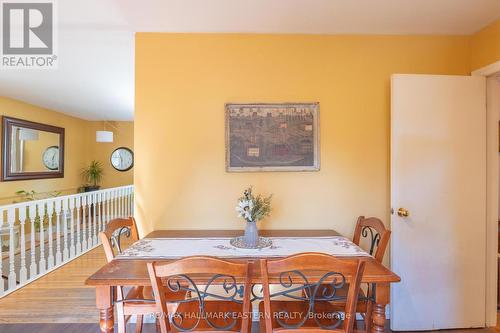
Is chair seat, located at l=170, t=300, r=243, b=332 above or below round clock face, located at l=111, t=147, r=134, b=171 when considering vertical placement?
below

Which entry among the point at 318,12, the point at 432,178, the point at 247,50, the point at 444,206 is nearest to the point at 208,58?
the point at 247,50

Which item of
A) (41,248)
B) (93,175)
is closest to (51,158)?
(93,175)

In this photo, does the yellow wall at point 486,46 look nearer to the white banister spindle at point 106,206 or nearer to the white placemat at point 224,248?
the white placemat at point 224,248

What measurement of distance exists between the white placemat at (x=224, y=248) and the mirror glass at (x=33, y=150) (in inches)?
166

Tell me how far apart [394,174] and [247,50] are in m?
1.56

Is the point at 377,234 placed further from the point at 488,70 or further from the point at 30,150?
the point at 30,150

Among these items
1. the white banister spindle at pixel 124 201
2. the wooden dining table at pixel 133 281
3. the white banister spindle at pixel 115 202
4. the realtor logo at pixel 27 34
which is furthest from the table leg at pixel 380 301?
the white banister spindle at pixel 124 201

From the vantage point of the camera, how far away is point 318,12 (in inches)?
73.6

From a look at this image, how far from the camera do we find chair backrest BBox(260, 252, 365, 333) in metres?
1.09

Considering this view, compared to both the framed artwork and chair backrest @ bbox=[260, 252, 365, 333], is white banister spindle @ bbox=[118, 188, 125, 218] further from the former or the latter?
chair backrest @ bbox=[260, 252, 365, 333]

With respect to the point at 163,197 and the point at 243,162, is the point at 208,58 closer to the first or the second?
the point at 243,162

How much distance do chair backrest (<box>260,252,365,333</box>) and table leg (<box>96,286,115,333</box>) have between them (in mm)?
795

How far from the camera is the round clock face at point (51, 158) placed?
16.5ft

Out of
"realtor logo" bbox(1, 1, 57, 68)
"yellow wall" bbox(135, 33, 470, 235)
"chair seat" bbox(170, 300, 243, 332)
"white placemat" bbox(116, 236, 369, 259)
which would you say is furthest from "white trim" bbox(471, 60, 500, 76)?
"realtor logo" bbox(1, 1, 57, 68)
